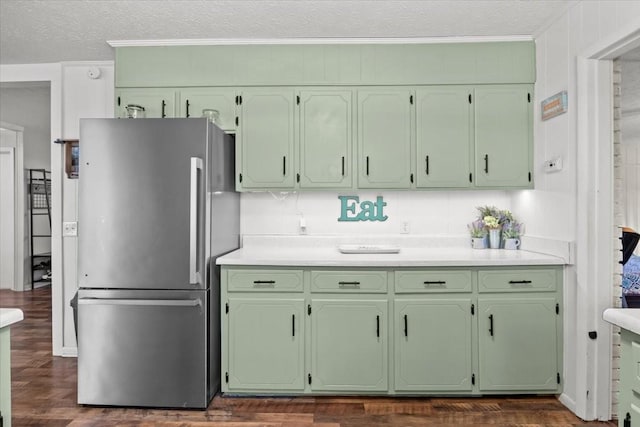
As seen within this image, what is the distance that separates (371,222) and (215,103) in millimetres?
1511

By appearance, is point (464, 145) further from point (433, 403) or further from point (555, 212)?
point (433, 403)

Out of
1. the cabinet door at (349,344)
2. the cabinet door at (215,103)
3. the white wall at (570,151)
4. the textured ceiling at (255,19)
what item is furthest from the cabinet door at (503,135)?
the cabinet door at (215,103)

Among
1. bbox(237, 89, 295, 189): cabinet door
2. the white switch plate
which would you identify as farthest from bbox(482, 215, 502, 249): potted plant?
the white switch plate

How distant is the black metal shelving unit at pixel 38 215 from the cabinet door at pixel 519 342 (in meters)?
6.43

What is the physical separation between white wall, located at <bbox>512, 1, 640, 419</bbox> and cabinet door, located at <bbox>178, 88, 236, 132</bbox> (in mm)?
2193

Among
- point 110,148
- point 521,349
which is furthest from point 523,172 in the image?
point 110,148

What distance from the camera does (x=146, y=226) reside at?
2.58 meters

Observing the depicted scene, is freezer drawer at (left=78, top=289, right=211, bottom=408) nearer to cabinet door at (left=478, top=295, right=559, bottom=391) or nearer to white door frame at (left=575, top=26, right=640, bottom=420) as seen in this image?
cabinet door at (left=478, top=295, right=559, bottom=391)

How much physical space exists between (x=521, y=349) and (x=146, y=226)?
2.42 meters

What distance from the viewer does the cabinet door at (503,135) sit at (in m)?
3.10

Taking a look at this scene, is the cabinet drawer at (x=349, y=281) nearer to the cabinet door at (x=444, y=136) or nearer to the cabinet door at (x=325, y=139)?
the cabinet door at (x=325, y=139)

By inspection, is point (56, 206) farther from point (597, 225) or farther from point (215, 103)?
point (597, 225)

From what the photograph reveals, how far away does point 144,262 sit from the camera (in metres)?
2.59

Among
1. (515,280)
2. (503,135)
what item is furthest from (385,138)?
(515,280)
